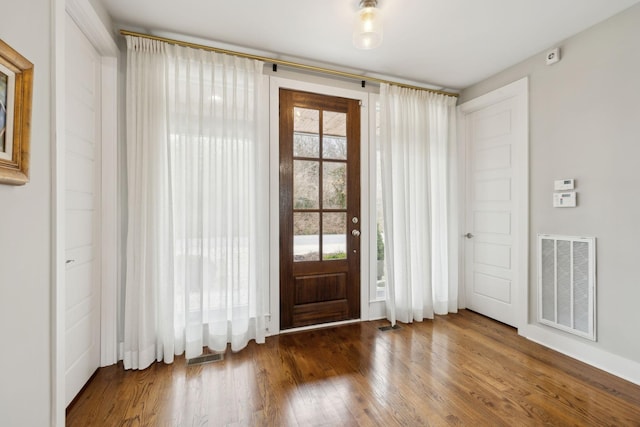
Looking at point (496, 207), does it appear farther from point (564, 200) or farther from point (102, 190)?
point (102, 190)

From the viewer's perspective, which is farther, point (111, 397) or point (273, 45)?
point (273, 45)

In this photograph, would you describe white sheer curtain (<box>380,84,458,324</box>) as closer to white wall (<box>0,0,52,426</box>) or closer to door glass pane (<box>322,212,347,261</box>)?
door glass pane (<box>322,212,347,261</box>)

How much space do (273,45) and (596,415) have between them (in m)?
3.53

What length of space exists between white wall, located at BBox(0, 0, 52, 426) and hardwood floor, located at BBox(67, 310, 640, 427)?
661 millimetres

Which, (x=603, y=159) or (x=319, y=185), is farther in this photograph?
(x=319, y=185)

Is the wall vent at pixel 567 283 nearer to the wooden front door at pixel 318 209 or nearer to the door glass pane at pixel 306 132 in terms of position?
the wooden front door at pixel 318 209

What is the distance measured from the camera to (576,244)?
236 centimetres

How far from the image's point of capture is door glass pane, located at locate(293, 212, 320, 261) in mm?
2836

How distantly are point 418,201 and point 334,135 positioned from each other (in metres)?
1.20

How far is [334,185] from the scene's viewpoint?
2.98 meters

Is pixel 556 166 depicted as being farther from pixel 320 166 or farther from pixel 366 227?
pixel 320 166

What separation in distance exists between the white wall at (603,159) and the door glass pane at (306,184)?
2162 mm

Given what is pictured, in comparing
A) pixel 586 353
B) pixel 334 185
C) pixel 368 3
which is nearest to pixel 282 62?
pixel 368 3

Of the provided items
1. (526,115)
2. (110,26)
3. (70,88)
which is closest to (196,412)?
(70,88)
